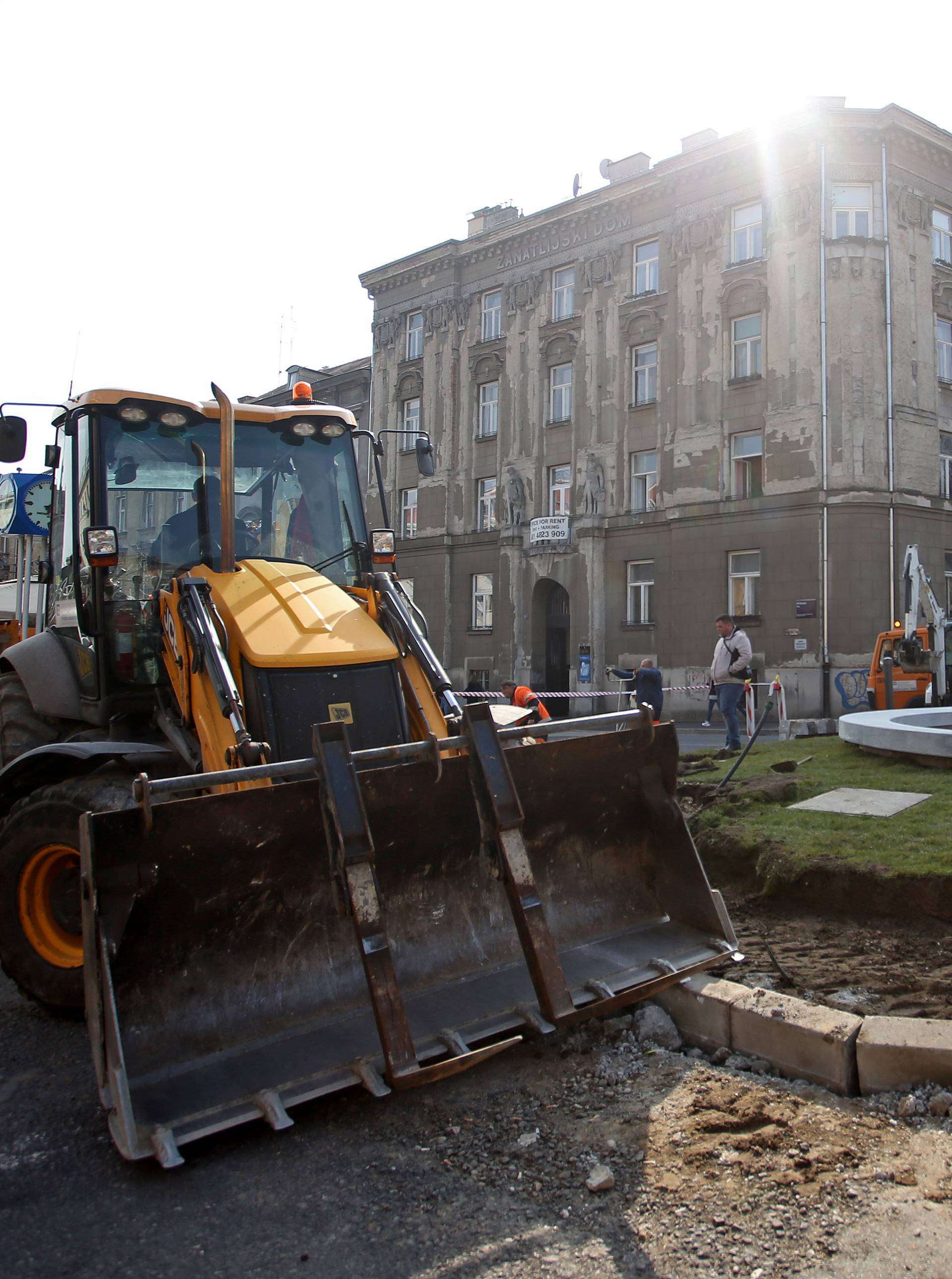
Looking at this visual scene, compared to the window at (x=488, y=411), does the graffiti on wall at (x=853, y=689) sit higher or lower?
lower

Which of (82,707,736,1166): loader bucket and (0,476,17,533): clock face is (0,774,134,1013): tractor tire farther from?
(0,476,17,533): clock face

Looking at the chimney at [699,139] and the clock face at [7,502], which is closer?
the clock face at [7,502]

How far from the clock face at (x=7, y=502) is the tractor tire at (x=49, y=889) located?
4.93 meters

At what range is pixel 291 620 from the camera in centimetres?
511

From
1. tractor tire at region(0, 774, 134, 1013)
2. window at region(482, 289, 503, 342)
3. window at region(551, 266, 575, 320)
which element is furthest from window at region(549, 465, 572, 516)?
tractor tire at region(0, 774, 134, 1013)

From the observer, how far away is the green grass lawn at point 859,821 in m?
5.89

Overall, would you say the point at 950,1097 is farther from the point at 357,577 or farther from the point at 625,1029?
the point at 357,577

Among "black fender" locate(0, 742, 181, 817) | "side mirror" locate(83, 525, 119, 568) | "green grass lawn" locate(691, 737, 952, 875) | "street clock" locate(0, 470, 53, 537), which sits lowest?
"green grass lawn" locate(691, 737, 952, 875)

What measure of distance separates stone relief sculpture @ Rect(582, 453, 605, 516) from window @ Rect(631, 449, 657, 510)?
0.89m

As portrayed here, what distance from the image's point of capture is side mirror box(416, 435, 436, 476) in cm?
820

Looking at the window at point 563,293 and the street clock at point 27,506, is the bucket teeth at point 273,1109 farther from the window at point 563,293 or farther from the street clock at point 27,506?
the window at point 563,293

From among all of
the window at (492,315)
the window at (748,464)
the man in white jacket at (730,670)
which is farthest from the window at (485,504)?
the man in white jacket at (730,670)

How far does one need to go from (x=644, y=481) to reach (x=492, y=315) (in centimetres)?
876

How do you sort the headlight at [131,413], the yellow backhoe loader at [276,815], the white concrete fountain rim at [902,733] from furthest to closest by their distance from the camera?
the white concrete fountain rim at [902,733], the headlight at [131,413], the yellow backhoe loader at [276,815]
